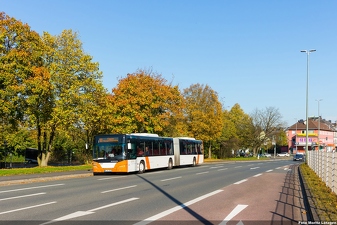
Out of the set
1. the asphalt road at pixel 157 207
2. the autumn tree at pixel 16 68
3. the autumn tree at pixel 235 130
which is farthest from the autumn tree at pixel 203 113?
the asphalt road at pixel 157 207

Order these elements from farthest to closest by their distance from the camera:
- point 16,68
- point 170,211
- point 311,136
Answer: point 311,136, point 16,68, point 170,211

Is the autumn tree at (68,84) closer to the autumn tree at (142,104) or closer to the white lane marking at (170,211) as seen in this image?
the autumn tree at (142,104)

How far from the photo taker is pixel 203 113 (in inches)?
2547

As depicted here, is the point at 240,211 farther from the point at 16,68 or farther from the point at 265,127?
the point at 265,127

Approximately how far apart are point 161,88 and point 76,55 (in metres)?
10.8

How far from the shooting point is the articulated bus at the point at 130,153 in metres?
26.9

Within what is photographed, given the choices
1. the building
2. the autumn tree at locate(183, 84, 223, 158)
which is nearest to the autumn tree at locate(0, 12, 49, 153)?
the autumn tree at locate(183, 84, 223, 158)

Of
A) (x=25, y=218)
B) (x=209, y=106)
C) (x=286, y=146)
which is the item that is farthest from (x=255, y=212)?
(x=286, y=146)

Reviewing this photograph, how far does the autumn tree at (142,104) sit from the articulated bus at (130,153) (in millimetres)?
8349

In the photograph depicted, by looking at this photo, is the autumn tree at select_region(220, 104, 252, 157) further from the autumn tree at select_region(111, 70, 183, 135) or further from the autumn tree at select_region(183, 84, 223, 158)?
the autumn tree at select_region(111, 70, 183, 135)

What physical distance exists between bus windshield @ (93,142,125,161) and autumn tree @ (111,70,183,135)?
48.8 feet

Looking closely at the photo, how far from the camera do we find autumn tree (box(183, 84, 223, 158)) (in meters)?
64.1

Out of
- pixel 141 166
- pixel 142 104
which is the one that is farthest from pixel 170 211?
pixel 142 104

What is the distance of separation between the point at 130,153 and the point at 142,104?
16359 mm
